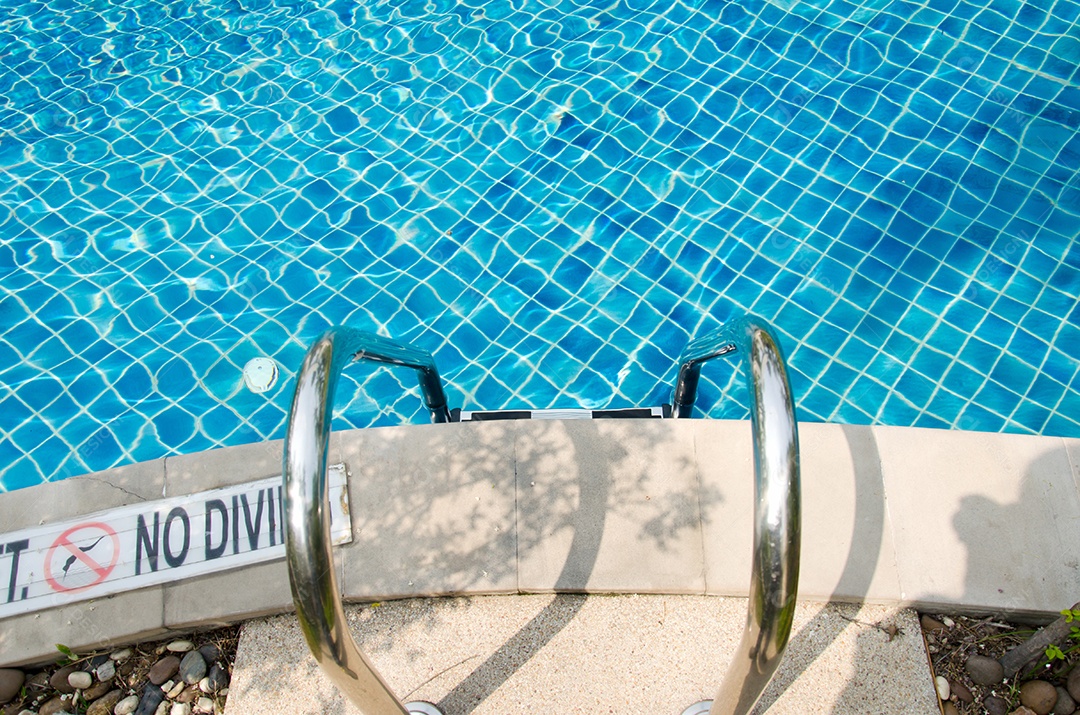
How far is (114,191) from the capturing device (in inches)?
202

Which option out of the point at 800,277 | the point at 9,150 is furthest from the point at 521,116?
the point at 9,150

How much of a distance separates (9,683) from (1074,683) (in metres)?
3.79

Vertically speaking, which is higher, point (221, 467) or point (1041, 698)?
point (221, 467)

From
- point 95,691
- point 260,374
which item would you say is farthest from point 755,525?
point 260,374

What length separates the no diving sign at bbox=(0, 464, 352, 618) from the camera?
10.0 ft

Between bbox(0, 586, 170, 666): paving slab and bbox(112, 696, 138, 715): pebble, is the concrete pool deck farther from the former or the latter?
bbox(112, 696, 138, 715): pebble

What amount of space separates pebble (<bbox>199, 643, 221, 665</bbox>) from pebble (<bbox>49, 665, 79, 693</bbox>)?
0.48m

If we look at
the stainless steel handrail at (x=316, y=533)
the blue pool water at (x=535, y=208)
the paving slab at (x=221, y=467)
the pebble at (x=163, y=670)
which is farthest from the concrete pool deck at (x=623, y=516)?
the stainless steel handrail at (x=316, y=533)

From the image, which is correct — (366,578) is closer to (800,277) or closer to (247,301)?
(247,301)

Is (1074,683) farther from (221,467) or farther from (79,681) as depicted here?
(79,681)

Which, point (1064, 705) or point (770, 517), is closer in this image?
point (770, 517)

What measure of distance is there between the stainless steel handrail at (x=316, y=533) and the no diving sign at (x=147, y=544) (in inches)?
48.9

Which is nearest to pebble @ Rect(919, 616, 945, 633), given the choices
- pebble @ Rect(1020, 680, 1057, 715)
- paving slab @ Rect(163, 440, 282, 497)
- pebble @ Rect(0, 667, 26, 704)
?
pebble @ Rect(1020, 680, 1057, 715)

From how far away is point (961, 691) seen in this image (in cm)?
273
